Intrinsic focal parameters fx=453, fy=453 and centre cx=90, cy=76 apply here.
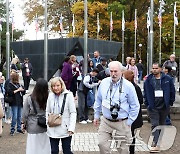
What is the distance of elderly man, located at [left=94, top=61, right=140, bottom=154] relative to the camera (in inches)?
269

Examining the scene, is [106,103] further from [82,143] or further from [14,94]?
[14,94]

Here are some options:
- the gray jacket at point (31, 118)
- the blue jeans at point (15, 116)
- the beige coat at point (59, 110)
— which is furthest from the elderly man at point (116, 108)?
the blue jeans at point (15, 116)

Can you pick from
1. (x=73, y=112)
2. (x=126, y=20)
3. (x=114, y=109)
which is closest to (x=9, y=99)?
(x=73, y=112)

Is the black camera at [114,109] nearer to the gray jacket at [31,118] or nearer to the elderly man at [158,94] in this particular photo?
the gray jacket at [31,118]

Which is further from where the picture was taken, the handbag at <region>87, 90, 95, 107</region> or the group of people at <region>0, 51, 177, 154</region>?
the handbag at <region>87, 90, 95, 107</region>

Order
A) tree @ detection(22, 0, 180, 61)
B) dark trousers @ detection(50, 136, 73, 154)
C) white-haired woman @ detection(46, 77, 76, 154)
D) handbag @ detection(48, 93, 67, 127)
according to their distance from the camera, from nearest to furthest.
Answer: handbag @ detection(48, 93, 67, 127)
white-haired woman @ detection(46, 77, 76, 154)
dark trousers @ detection(50, 136, 73, 154)
tree @ detection(22, 0, 180, 61)

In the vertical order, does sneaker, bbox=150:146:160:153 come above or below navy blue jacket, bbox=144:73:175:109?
below

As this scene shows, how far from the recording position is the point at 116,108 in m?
6.75

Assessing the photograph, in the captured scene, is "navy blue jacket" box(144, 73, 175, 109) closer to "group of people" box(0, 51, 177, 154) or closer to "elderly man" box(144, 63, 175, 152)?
"elderly man" box(144, 63, 175, 152)

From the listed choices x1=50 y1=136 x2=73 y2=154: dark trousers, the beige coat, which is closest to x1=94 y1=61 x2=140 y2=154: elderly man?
the beige coat

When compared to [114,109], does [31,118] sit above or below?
below

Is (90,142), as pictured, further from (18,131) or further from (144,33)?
(144,33)

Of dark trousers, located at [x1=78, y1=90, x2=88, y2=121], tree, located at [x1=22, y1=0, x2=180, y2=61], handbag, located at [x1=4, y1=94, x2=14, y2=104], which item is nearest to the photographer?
handbag, located at [x1=4, y1=94, x2=14, y2=104]

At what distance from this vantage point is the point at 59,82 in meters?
7.32
